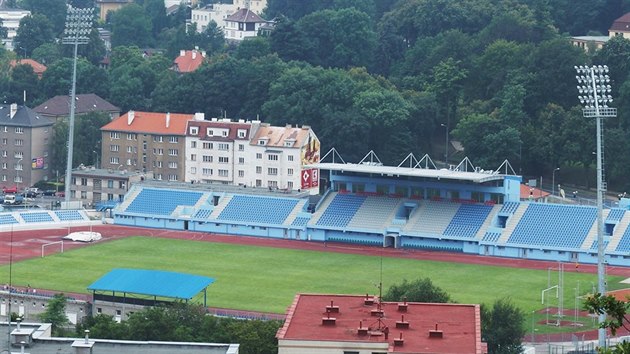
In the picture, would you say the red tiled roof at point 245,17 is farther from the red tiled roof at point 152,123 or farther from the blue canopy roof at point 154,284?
the blue canopy roof at point 154,284

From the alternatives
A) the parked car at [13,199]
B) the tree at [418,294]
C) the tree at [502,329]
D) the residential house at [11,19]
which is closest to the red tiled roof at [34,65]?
the residential house at [11,19]

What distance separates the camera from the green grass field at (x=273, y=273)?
79.4 m

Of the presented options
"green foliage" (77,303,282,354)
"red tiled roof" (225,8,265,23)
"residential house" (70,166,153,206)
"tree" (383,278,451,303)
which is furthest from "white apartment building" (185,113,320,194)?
"red tiled roof" (225,8,265,23)

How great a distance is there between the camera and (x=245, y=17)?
160m

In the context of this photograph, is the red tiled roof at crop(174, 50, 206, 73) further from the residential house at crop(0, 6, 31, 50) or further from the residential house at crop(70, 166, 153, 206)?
the residential house at crop(70, 166, 153, 206)

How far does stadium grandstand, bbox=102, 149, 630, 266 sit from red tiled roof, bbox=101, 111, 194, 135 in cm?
1062

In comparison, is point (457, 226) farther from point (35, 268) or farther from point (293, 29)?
point (293, 29)

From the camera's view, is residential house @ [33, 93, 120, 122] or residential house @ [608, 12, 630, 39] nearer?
residential house @ [33, 93, 120, 122]

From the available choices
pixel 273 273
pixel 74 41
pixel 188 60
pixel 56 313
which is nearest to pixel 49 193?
pixel 74 41

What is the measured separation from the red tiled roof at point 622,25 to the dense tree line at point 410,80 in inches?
135

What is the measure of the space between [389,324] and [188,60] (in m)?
97.3

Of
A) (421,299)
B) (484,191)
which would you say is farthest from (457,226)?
(421,299)

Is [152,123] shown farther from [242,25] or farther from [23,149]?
[242,25]

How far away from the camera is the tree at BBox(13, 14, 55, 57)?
151250 mm
